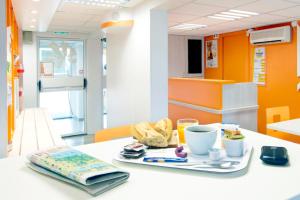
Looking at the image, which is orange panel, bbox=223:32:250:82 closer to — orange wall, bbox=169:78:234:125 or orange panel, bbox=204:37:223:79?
orange panel, bbox=204:37:223:79

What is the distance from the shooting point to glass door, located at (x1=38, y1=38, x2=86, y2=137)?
555cm

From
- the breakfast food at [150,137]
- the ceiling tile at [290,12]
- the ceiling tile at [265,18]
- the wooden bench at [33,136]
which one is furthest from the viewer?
the ceiling tile at [265,18]

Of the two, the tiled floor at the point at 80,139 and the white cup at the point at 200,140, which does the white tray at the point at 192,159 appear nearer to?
the white cup at the point at 200,140

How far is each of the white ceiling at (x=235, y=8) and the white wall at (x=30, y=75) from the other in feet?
9.00

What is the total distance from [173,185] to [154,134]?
39 cm

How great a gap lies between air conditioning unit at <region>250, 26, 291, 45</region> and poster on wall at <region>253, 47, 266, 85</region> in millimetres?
188

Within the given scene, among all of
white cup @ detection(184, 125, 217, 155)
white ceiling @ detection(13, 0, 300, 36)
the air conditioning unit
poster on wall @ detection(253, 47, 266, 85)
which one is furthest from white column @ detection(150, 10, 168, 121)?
poster on wall @ detection(253, 47, 266, 85)

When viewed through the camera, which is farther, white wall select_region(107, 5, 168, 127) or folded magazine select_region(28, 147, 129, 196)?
white wall select_region(107, 5, 168, 127)

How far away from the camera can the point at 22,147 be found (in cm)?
198

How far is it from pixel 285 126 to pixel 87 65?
14.7 feet

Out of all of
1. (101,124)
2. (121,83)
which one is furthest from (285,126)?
(101,124)

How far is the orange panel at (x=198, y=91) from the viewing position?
12.2ft

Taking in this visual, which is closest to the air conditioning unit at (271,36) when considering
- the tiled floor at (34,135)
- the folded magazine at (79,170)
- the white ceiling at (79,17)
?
the white ceiling at (79,17)

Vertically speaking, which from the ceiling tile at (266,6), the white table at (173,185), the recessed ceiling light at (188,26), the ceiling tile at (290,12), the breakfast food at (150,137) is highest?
the recessed ceiling light at (188,26)
